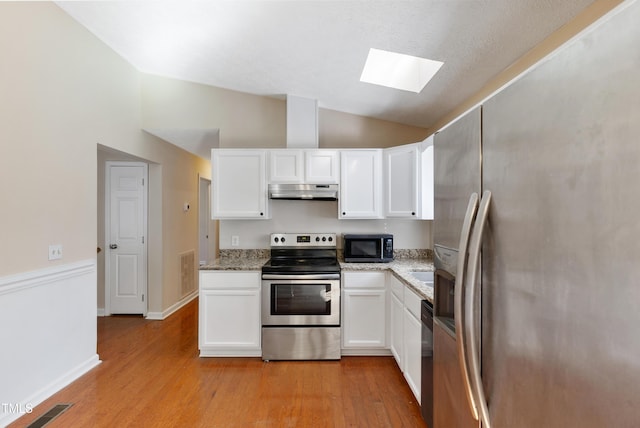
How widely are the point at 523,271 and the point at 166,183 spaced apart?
4353mm

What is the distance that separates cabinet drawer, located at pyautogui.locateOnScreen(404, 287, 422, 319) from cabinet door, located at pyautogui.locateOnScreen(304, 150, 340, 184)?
1.40 metres

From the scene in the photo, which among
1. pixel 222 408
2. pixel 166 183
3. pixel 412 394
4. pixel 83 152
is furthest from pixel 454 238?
pixel 166 183

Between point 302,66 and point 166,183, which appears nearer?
point 302,66

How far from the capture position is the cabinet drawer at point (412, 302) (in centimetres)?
202

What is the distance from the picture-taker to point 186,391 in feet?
7.82

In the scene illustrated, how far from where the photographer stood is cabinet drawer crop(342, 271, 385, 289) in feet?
9.48

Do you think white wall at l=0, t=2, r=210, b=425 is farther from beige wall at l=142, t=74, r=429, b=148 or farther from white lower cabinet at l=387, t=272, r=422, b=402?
white lower cabinet at l=387, t=272, r=422, b=402

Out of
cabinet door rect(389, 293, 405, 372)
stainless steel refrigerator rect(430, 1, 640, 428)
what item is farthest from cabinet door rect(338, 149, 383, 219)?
stainless steel refrigerator rect(430, 1, 640, 428)

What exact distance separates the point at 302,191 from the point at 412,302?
1.59 metres

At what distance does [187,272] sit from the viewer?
4.66 metres

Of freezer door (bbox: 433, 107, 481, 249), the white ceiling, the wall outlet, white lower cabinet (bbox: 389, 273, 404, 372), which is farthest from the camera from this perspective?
white lower cabinet (bbox: 389, 273, 404, 372)

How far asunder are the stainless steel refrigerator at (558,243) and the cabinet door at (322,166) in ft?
7.24

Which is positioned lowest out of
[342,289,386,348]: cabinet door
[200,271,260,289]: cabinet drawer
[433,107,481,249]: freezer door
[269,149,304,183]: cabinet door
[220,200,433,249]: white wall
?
[342,289,386,348]: cabinet door

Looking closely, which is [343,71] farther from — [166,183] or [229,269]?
[166,183]
